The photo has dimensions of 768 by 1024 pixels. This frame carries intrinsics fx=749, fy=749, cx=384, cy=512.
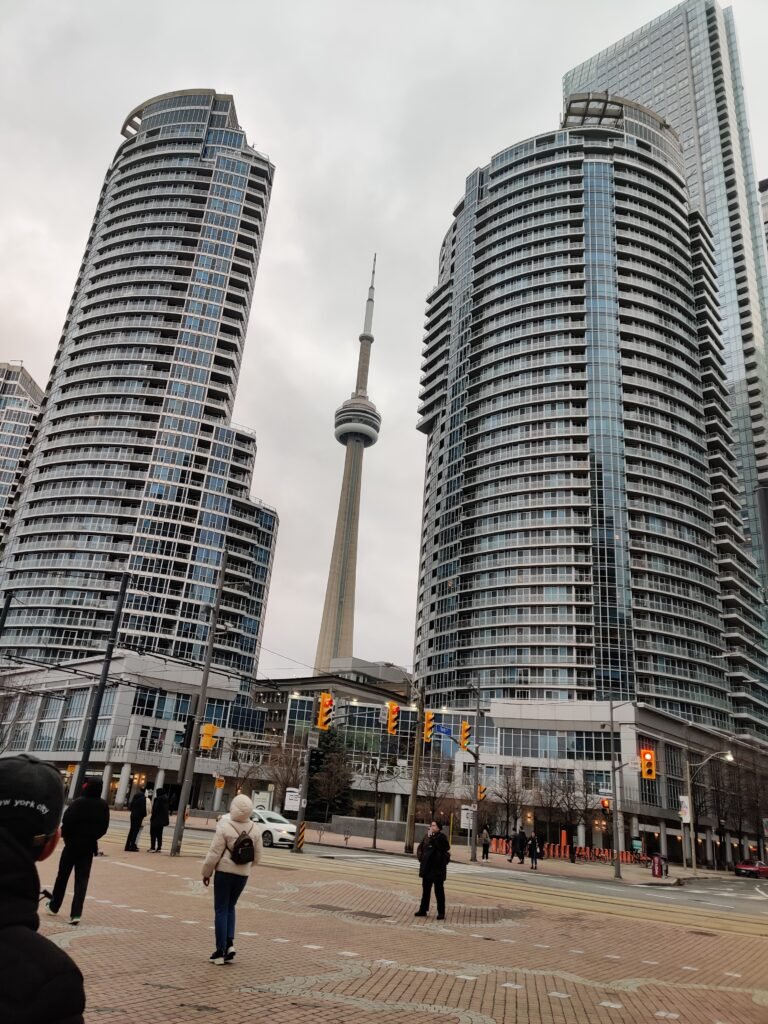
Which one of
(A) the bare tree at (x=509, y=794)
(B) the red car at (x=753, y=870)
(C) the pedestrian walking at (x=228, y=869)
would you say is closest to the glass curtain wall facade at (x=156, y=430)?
(A) the bare tree at (x=509, y=794)

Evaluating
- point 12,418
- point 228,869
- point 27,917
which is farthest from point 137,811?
point 12,418

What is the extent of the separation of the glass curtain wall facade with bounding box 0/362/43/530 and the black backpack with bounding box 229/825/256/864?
172405 mm

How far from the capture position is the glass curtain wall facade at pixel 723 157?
14475cm

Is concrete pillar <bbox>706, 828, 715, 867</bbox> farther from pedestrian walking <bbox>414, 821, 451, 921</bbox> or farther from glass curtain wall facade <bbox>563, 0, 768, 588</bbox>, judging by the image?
pedestrian walking <bbox>414, 821, 451, 921</bbox>

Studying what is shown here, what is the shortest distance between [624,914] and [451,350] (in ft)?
378

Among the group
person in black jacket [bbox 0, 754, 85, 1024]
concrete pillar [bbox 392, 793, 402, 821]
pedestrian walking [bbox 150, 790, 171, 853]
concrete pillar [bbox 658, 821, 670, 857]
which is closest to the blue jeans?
person in black jacket [bbox 0, 754, 85, 1024]

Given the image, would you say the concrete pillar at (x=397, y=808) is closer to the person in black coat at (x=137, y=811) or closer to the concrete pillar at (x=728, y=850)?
the concrete pillar at (x=728, y=850)

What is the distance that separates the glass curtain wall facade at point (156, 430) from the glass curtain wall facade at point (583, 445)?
32.9 metres

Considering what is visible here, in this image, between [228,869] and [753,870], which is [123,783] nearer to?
[753,870]

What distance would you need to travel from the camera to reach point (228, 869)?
341 inches

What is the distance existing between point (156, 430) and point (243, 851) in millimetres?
108779

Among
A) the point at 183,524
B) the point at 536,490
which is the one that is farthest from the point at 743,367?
the point at 183,524

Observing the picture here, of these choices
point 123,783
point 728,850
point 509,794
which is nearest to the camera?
point 509,794

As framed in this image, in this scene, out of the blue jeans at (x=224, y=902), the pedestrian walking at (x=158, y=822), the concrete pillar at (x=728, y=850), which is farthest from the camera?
the concrete pillar at (x=728, y=850)
